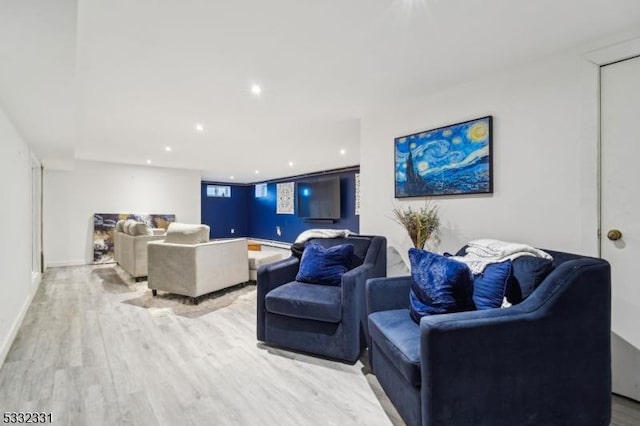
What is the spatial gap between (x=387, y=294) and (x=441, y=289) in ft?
1.52

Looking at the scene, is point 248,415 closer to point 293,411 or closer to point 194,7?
point 293,411

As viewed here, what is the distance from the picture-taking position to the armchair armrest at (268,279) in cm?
254

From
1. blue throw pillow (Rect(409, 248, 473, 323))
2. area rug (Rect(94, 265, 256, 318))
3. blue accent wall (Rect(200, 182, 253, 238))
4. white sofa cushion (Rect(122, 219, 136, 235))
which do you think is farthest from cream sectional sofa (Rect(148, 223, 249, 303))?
blue accent wall (Rect(200, 182, 253, 238))

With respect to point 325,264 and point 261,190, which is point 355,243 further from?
point 261,190

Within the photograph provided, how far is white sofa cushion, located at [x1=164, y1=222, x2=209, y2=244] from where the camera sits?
12.6 feet

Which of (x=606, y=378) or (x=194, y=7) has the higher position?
(x=194, y=7)

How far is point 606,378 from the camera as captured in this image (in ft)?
4.58

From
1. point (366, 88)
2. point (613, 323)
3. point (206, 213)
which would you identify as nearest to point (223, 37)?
point (366, 88)

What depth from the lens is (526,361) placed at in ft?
4.42

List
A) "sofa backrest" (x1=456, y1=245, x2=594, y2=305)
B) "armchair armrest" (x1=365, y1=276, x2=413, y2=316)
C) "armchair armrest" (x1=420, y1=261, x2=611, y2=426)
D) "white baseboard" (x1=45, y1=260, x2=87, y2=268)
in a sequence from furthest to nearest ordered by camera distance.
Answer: "white baseboard" (x1=45, y1=260, x2=87, y2=268) → "armchair armrest" (x1=365, y1=276, x2=413, y2=316) → "sofa backrest" (x1=456, y1=245, x2=594, y2=305) → "armchair armrest" (x1=420, y1=261, x2=611, y2=426)

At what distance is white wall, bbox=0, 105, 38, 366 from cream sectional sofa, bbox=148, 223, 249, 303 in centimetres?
124

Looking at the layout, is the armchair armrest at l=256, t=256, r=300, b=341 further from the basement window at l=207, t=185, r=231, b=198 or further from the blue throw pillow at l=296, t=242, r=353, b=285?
the basement window at l=207, t=185, r=231, b=198

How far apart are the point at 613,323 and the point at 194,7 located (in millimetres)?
3206

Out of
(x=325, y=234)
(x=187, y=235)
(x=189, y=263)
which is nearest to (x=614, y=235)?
(x=325, y=234)
